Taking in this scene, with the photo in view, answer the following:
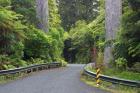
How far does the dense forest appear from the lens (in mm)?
19969

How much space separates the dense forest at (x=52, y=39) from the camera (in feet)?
65.5

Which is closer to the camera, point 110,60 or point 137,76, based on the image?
point 137,76

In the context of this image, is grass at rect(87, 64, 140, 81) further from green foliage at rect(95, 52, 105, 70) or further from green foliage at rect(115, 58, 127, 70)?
green foliage at rect(95, 52, 105, 70)

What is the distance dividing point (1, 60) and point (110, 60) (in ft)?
23.6

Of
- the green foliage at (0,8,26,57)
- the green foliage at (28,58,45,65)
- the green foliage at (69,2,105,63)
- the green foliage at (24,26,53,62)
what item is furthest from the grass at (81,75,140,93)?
the green foliage at (69,2,105,63)

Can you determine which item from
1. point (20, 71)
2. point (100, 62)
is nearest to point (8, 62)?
point (20, 71)

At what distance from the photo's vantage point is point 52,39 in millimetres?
44969

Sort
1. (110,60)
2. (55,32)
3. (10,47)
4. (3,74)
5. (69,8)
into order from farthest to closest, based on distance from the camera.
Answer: (69,8), (55,32), (10,47), (110,60), (3,74)

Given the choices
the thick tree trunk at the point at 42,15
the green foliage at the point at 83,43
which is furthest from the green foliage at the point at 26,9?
the green foliage at the point at 83,43

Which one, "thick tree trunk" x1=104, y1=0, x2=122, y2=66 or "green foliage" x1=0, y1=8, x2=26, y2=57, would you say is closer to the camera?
"thick tree trunk" x1=104, y1=0, x2=122, y2=66

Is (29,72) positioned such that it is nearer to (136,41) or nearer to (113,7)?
(113,7)

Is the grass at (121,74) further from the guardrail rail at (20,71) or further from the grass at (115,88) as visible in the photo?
the guardrail rail at (20,71)

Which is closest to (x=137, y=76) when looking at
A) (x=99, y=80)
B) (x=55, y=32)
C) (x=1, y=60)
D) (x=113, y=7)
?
(x=99, y=80)

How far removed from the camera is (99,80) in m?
22.3
